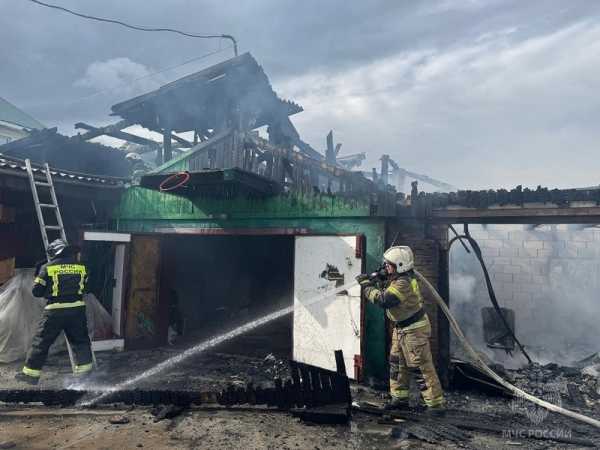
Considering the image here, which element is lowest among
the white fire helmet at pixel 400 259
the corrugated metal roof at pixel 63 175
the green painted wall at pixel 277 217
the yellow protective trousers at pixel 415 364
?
the yellow protective trousers at pixel 415 364

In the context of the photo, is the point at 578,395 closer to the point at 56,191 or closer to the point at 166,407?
the point at 166,407

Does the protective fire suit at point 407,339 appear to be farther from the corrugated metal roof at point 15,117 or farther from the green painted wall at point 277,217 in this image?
the corrugated metal roof at point 15,117

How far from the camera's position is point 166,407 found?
15.1 ft

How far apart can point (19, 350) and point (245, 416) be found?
175 inches

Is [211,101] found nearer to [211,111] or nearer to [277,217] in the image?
[211,111]

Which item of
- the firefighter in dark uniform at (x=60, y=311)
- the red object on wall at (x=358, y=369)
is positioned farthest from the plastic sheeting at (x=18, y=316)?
the red object on wall at (x=358, y=369)

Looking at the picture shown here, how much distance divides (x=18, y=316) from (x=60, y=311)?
5.78 ft

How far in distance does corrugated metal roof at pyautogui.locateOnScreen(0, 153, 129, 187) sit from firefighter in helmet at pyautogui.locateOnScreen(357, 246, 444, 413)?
6.15 metres

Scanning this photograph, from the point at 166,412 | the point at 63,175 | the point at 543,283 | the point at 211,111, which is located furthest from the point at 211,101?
the point at 543,283

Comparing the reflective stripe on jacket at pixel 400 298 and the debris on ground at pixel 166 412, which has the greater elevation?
the reflective stripe on jacket at pixel 400 298

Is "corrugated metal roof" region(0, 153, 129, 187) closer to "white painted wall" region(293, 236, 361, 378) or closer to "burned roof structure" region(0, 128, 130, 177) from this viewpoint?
"burned roof structure" region(0, 128, 130, 177)

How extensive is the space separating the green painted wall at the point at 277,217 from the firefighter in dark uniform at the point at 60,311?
2.32 m

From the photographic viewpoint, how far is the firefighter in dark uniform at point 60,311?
5238 millimetres

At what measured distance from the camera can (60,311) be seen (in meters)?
5.39
